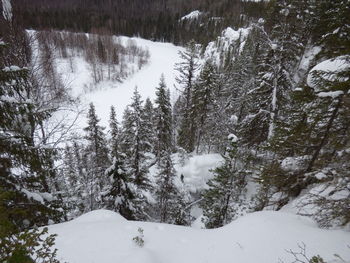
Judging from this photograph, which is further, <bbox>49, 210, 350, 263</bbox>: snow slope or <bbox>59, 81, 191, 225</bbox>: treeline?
<bbox>59, 81, 191, 225</bbox>: treeline

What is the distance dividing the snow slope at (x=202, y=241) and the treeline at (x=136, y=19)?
89.7 m

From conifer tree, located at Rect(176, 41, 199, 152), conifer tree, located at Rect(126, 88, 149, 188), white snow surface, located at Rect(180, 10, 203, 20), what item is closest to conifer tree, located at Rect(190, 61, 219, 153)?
conifer tree, located at Rect(176, 41, 199, 152)

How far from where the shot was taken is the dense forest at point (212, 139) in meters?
5.71

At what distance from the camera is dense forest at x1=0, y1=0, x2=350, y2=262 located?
5707mm

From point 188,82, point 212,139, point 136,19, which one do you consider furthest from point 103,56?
point 212,139

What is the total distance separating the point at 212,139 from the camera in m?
23.1

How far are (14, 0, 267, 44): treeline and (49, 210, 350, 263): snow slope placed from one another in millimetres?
89721

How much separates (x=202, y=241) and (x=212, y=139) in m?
16.8

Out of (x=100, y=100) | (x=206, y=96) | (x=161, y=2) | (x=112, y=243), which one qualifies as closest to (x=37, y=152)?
(x=112, y=243)

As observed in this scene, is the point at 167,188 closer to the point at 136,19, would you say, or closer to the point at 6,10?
the point at 6,10

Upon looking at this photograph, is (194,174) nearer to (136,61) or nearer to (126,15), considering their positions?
(136,61)

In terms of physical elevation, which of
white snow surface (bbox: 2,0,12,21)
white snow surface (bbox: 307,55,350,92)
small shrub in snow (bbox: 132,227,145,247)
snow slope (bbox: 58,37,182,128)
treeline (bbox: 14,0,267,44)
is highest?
treeline (bbox: 14,0,267,44)

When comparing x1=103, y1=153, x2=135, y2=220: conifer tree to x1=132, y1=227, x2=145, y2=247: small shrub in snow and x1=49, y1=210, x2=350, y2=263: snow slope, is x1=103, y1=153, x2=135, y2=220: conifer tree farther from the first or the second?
x1=132, y1=227, x2=145, y2=247: small shrub in snow

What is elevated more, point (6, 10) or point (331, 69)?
point (6, 10)
